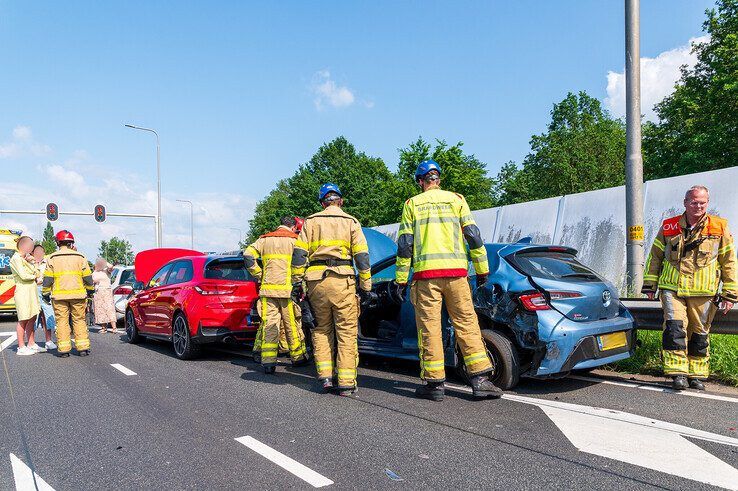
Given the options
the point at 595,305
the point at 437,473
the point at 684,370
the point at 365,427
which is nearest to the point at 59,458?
the point at 365,427

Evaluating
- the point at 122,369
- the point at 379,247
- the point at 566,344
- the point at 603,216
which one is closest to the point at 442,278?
the point at 566,344

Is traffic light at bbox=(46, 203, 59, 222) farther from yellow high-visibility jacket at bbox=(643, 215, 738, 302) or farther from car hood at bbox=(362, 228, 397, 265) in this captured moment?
yellow high-visibility jacket at bbox=(643, 215, 738, 302)

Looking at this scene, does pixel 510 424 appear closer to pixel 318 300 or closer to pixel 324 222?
pixel 318 300

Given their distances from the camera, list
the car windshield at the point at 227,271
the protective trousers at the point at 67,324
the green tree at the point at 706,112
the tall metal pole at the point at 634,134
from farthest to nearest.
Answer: the green tree at the point at 706,112 → the protective trousers at the point at 67,324 → the car windshield at the point at 227,271 → the tall metal pole at the point at 634,134

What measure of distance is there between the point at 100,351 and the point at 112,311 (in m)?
3.59

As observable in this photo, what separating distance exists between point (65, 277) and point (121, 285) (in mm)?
5573

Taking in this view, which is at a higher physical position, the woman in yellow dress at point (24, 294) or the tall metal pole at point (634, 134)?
the tall metal pole at point (634, 134)

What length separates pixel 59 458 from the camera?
395 centimetres

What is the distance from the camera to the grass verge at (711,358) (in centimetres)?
571

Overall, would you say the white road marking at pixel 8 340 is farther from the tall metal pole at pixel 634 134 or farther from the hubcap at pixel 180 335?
the tall metal pole at pixel 634 134

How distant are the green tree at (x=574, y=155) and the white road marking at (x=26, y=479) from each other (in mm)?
43704

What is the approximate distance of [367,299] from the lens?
5.94 metres

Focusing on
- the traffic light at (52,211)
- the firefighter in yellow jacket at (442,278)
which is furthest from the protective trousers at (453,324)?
the traffic light at (52,211)

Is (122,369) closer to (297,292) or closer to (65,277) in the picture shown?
(65,277)
